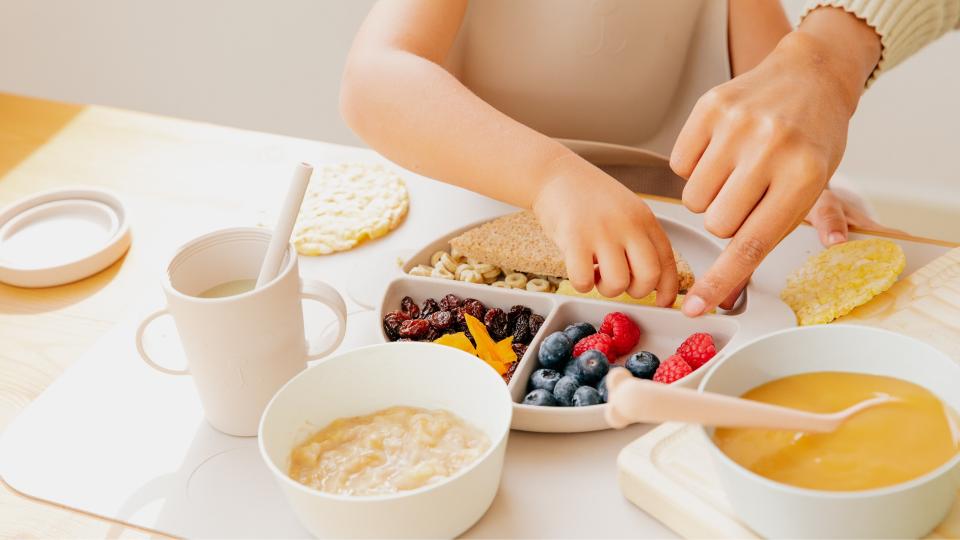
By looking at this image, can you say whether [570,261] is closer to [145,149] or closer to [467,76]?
[467,76]

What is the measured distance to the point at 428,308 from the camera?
1128 millimetres

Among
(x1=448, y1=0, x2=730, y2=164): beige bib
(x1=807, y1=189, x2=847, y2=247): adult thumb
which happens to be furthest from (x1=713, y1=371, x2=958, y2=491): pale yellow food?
(x1=448, y1=0, x2=730, y2=164): beige bib

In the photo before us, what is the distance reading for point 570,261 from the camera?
3.43 feet

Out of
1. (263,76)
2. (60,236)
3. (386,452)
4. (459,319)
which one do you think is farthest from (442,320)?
(263,76)

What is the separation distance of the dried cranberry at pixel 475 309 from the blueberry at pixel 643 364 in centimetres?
19

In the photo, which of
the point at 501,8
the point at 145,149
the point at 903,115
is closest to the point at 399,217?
the point at 501,8

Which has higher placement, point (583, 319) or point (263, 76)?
point (583, 319)

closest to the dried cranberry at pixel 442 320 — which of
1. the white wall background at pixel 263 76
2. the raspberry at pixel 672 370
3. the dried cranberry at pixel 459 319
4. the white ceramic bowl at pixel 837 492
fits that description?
the dried cranberry at pixel 459 319

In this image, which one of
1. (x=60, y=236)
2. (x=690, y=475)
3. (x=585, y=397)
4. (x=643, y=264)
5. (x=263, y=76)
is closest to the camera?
(x=690, y=475)

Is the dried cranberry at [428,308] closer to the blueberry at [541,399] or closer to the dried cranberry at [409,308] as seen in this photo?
the dried cranberry at [409,308]

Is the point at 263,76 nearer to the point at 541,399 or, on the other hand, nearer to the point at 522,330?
the point at 522,330

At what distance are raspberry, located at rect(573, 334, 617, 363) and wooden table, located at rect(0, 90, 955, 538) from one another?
51 centimetres

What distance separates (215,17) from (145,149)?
1.50m

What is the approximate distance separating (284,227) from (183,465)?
263 mm
